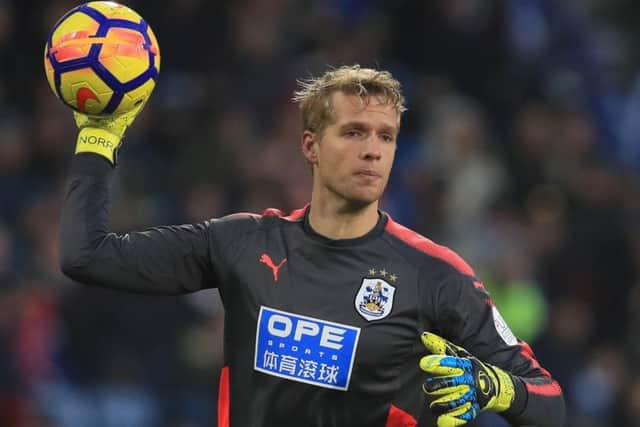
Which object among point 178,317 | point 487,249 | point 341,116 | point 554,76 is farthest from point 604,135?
point 341,116

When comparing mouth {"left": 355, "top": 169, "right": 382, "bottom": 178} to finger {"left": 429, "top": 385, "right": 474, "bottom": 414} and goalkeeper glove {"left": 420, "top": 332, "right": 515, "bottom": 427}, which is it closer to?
goalkeeper glove {"left": 420, "top": 332, "right": 515, "bottom": 427}

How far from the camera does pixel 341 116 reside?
186 inches

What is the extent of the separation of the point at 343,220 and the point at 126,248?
80 centimetres

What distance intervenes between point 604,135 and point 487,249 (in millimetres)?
3029

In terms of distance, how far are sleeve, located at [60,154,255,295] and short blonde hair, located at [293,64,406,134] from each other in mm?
514

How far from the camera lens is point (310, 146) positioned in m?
4.90

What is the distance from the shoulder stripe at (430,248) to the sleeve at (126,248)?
1.98 ft

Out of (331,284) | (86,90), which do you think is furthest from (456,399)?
(86,90)

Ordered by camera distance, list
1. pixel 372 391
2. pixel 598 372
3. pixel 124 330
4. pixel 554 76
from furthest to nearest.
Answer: pixel 554 76 → pixel 598 372 → pixel 124 330 → pixel 372 391

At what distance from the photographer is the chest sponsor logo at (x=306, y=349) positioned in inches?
178

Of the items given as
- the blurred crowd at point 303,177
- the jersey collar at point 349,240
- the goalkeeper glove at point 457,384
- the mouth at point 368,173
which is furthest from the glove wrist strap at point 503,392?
the blurred crowd at point 303,177

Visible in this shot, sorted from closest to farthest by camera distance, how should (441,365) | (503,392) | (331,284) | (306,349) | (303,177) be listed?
(441,365) → (503,392) → (306,349) → (331,284) → (303,177)

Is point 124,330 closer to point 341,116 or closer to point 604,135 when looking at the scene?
point 341,116

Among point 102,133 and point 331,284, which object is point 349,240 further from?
point 102,133
